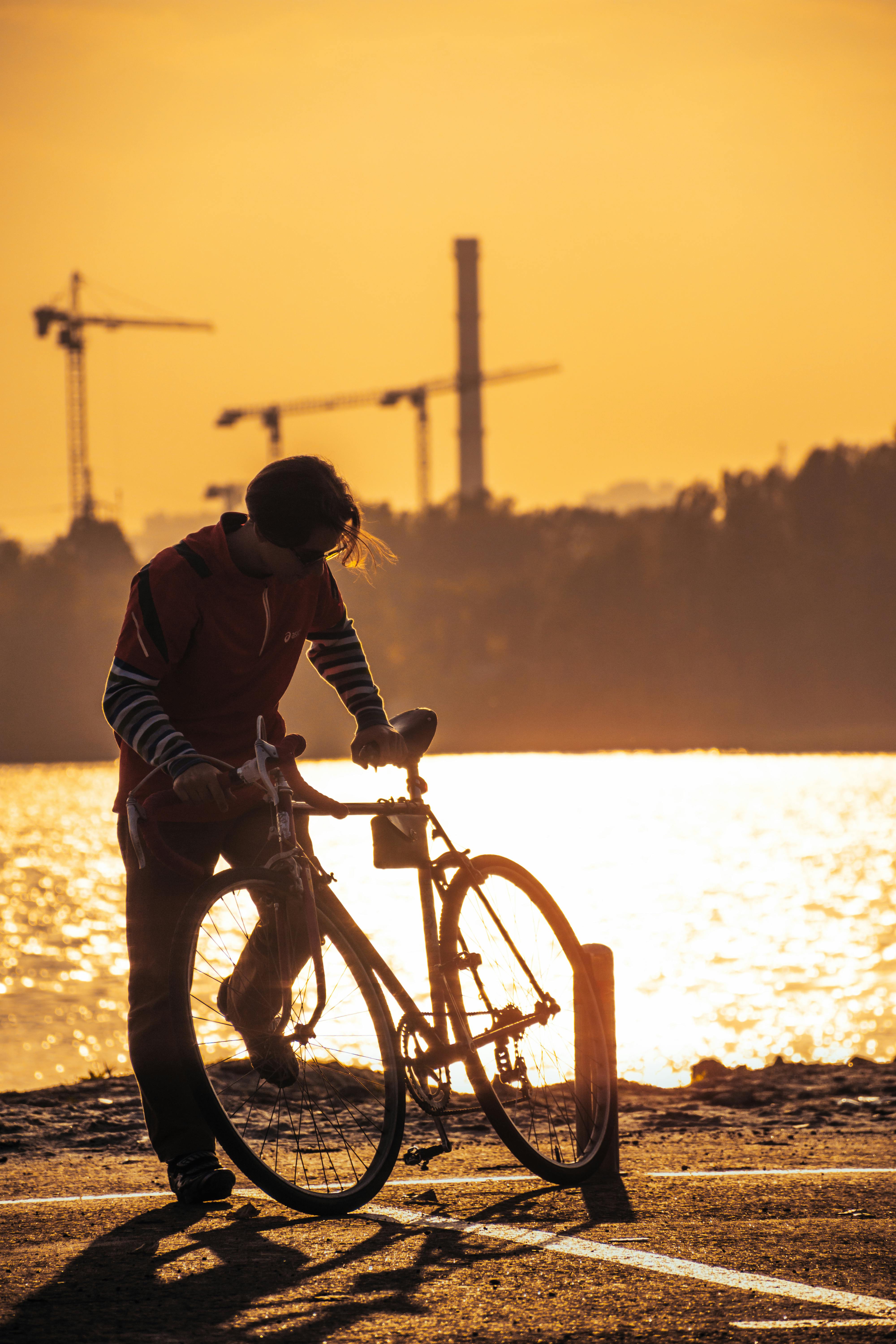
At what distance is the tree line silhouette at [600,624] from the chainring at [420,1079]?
76.6 meters

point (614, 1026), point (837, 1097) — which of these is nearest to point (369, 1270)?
point (614, 1026)

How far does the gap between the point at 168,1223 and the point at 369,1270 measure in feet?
2.19

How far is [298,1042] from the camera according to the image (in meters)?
4.04

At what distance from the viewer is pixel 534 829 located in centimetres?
6269

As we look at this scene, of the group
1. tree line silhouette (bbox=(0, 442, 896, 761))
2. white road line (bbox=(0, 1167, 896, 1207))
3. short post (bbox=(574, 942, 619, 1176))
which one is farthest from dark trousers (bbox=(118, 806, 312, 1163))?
tree line silhouette (bbox=(0, 442, 896, 761))

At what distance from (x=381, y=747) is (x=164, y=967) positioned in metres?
0.80

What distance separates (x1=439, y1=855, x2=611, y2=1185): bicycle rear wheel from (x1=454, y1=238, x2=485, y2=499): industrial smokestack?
111 metres

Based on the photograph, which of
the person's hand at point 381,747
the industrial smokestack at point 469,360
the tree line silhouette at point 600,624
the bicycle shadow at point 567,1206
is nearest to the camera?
the bicycle shadow at point 567,1206

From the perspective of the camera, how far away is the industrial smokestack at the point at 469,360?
4503 inches

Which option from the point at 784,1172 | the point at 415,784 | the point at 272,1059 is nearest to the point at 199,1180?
the point at 272,1059

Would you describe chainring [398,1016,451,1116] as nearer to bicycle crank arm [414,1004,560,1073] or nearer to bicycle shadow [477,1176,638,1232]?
bicycle crank arm [414,1004,560,1073]

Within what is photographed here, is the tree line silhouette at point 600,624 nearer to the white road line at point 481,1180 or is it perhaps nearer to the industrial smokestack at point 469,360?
the industrial smokestack at point 469,360

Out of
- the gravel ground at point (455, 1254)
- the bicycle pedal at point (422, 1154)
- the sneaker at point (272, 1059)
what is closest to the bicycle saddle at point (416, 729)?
the sneaker at point (272, 1059)

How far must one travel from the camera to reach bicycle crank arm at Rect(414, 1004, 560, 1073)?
13.6ft
